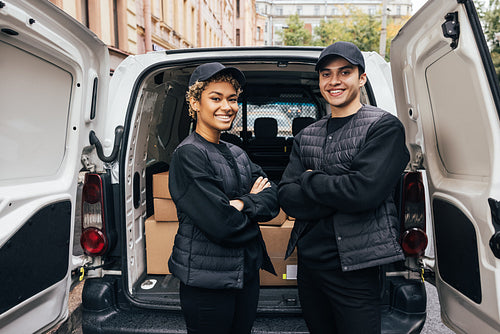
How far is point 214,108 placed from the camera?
4.97 feet

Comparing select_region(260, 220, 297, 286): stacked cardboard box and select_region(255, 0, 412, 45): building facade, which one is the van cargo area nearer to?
select_region(260, 220, 297, 286): stacked cardboard box

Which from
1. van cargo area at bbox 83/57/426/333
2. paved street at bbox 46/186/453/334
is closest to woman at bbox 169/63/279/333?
van cargo area at bbox 83/57/426/333

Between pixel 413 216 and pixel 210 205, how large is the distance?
3.81ft

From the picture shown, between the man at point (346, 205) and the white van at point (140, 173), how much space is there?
12.0 inches

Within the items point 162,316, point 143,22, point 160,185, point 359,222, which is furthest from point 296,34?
point 359,222

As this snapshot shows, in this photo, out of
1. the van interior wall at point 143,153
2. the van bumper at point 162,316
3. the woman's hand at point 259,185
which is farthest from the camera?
the van interior wall at point 143,153

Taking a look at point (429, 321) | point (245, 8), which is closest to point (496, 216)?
point (429, 321)

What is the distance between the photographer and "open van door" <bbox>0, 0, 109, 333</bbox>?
51.7 inches

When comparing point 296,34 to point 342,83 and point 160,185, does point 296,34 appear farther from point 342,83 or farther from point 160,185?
point 342,83

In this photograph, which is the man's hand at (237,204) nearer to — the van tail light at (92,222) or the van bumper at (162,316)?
the van bumper at (162,316)

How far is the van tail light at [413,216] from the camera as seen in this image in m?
1.85

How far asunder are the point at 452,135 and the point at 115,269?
189cm

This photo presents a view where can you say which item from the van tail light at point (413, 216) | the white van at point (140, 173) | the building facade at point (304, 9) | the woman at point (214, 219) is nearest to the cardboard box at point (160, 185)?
the white van at point (140, 173)

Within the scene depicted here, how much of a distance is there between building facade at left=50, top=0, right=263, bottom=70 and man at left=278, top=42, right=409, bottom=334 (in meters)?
6.15
